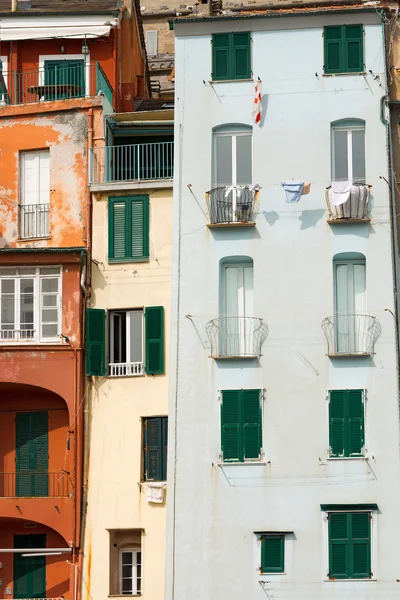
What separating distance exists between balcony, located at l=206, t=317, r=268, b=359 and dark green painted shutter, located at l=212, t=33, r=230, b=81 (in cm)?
786

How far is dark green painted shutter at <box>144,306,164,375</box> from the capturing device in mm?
46656

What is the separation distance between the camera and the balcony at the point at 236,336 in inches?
1768

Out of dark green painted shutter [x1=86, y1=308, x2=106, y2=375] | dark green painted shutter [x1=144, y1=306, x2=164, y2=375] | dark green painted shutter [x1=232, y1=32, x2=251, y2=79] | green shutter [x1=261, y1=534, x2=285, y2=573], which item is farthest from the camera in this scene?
dark green painted shutter [x1=232, y1=32, x2=251, y2=79]

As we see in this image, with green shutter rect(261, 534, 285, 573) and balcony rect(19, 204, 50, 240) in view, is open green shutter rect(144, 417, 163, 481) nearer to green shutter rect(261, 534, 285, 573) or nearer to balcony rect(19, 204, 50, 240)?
green shutter rect(261, 534, 285, 573)

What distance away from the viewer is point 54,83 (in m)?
53.1

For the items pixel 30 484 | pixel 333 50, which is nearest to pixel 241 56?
pixel 333 50

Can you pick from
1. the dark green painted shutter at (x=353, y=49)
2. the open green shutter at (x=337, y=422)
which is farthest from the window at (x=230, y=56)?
the open green shutter at (x=337, y=422)

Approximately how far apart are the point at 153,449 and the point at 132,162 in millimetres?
10206

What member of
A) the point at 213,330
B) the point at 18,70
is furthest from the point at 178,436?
the point at 18,70

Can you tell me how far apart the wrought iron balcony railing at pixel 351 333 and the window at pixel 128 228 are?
665 centimetres

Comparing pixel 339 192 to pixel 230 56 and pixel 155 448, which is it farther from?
pixel 155 448

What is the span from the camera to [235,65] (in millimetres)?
47188

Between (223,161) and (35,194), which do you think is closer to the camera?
(223,161)

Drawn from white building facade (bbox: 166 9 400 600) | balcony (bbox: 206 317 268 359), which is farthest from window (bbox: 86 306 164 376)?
balcony (bbox: 206 317 268 359)
